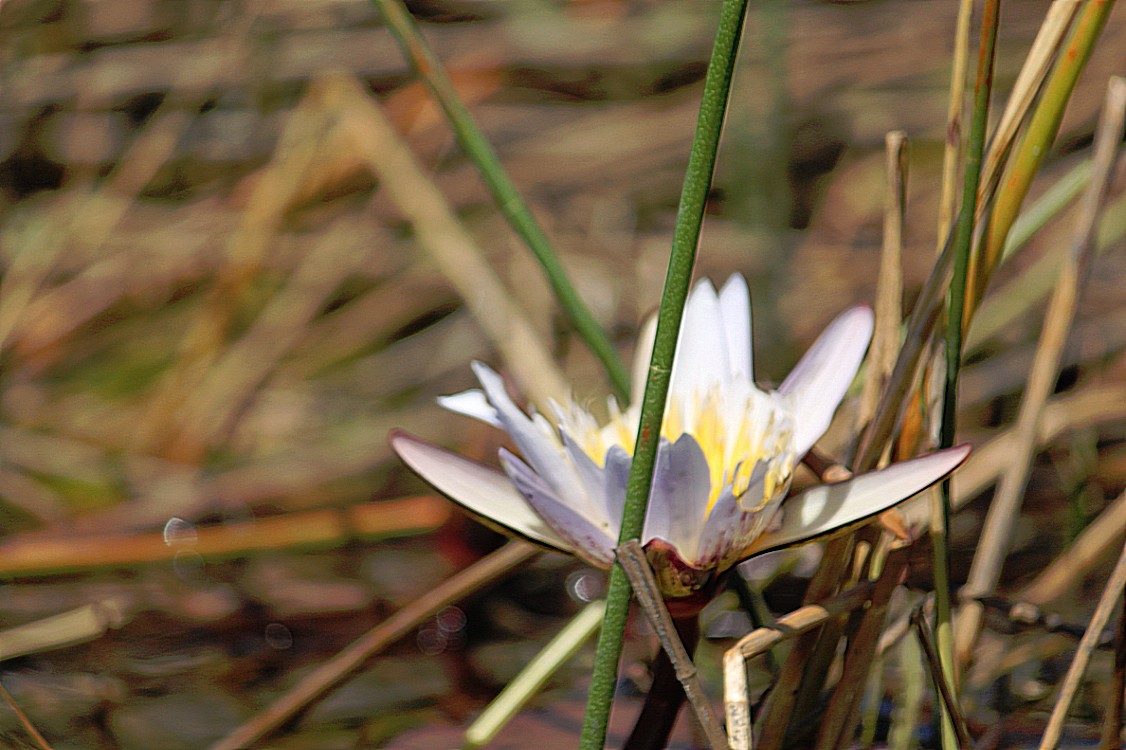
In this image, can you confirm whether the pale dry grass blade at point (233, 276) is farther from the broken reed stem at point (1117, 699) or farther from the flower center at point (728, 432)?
the broken reed stem at point (1117, 699)

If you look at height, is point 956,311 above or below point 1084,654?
above

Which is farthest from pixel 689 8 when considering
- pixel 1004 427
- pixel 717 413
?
pixel 717 413

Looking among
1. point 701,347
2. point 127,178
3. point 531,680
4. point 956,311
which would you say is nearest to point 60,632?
point 531,680

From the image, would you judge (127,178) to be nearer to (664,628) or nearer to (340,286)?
(340,286)

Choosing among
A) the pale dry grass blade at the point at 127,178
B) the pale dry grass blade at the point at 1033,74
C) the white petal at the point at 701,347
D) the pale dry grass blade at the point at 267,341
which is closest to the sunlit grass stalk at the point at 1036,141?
the pale dry grass blade at the point at 1033,74

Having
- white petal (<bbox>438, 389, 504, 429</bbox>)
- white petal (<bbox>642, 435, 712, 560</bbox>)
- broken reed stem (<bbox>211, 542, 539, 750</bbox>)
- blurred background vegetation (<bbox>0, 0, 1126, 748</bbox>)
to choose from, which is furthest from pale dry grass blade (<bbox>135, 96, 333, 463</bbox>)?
white petal (<bbox>642, 435, 712, 560</bbox>)

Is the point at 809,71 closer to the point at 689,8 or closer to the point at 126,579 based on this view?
the point at 689,8
